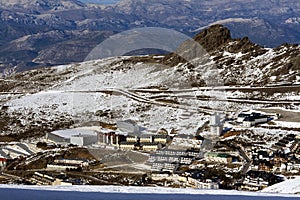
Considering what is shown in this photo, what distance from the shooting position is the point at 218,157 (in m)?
26.4

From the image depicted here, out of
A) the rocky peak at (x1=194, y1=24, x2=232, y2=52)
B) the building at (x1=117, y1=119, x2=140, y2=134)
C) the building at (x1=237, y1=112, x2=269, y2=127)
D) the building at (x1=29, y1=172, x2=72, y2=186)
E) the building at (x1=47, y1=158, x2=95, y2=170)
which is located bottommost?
the building at (x1=29, y1=172, x2=72, y2=186)

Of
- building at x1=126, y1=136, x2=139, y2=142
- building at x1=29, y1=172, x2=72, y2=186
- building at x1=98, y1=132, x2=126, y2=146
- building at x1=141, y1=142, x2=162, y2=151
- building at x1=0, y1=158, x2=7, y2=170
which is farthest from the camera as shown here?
building at x1=126, y1=136, x2=139, y2=142

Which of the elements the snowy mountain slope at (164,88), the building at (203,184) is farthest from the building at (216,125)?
the building at (203,184)

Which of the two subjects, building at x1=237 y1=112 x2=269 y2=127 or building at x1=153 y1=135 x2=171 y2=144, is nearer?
building at x1=153 y1=135 x2=171 y2=144

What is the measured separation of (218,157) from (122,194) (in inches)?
693

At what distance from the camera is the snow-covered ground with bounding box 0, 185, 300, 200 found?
904 centimetres

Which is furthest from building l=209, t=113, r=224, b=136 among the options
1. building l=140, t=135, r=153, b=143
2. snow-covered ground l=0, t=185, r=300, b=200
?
snow-covered ground l=0, t=185, r=300, b=200

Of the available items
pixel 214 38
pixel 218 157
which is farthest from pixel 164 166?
pixel 214 38

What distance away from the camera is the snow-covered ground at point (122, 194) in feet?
29.7

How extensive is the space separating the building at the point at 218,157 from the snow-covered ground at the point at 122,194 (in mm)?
16713

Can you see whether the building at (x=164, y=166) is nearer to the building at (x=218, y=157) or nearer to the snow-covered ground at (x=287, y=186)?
the building at (x=218, y=157)

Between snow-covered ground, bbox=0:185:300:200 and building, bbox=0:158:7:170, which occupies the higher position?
snow-covered ground, bbox=0:185:300:200

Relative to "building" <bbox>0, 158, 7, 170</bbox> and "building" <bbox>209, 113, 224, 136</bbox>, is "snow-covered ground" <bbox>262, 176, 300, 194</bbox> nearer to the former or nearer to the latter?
"building" <bbox>209, 113, 224, 136</bbox>

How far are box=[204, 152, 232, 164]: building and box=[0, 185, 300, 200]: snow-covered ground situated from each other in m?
16.7
